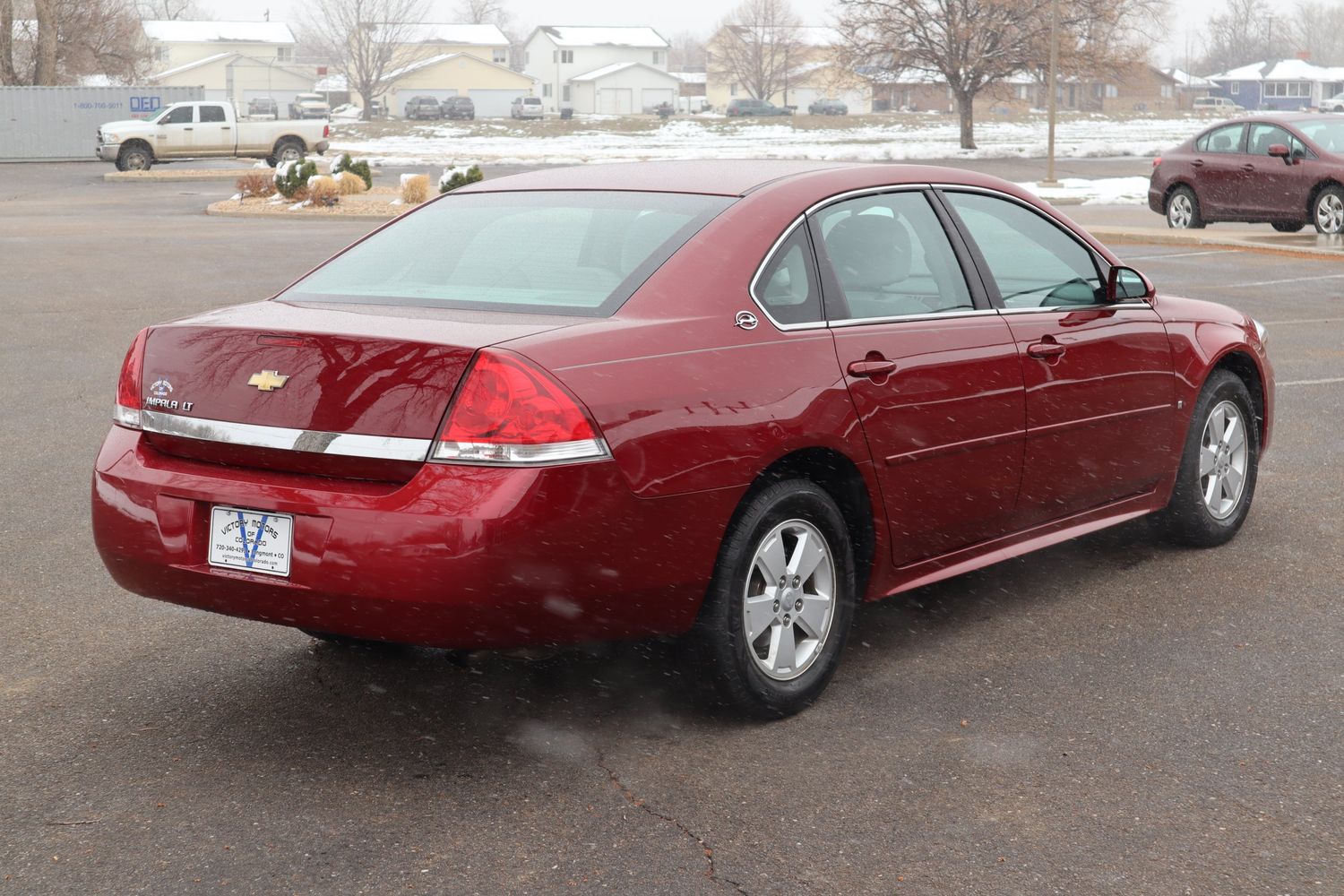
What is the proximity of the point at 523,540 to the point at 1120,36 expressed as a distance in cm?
6179

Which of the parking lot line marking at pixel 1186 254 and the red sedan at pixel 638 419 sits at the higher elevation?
the red sedan at pixel 638 419

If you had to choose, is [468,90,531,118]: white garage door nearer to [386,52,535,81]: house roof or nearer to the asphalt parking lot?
[386,52,535,81]: house roof

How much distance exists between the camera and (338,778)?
157 inches

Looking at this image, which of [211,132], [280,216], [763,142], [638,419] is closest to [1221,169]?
[280,216]

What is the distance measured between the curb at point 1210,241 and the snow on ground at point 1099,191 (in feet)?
18.9

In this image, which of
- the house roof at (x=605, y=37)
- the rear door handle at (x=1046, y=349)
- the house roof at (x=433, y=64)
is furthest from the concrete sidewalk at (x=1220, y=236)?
the house roof at (x=605, y=37)

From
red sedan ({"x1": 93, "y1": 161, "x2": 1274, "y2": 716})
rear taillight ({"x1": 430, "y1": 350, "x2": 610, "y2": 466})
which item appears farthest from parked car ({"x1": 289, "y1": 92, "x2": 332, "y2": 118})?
rear taillight ({"x1": 430, "y1": 350, "x2": 610, "y2": 466})

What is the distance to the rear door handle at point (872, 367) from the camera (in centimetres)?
455

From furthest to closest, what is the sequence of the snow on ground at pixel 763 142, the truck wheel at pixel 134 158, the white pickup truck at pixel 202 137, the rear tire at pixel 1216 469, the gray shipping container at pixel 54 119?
the snow on ground at pixel 763 142
the gray shipping container at pixel 54 119
the white pickup truck at pixel 202 137
the truck wheel at pixel 134 158
the rear tire at pixel 1216 469

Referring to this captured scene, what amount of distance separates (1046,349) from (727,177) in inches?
48.7

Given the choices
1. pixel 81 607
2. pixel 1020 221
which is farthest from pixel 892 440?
pixel 81 607

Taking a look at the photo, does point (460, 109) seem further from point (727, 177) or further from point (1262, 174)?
point (727, 177)

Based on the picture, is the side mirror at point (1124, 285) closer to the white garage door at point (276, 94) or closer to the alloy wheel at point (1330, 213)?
the alloy wheel at point (1330, 213)

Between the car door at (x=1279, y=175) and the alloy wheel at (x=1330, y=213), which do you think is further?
the car door at (x=1279, y=175)
